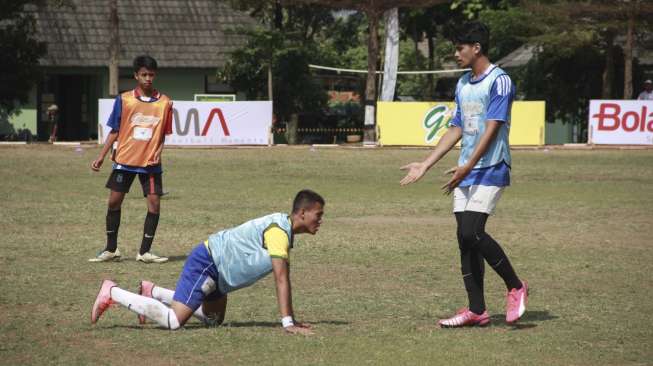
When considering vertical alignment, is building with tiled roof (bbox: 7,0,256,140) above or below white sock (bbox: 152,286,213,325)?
above

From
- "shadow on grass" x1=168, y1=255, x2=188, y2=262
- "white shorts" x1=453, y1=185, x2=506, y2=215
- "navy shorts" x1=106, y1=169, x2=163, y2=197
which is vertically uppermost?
"white shorts" x1=453, y1=185, x2=506, y2=215

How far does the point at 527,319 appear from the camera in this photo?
27.1 feet

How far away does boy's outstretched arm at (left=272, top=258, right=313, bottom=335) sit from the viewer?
7.21 metres

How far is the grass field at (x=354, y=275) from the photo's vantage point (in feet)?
23.2

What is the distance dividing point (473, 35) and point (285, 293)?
2211 millimetres

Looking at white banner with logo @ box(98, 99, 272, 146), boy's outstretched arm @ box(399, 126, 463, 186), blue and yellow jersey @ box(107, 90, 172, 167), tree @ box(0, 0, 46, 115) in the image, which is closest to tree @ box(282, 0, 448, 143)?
white banner with logo @ box(98, 99, 272, 146)

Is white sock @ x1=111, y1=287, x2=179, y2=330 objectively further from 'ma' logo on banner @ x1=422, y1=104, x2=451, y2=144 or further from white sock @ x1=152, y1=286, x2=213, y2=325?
'ma' logo on banner @ x1=422, y1=104, x2=451, y2=144

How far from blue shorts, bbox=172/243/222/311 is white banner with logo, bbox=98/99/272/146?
24044mm

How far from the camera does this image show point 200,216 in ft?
51.4

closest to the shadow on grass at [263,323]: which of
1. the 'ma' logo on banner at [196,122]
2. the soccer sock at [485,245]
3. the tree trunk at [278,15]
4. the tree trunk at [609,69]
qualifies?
the soccer sock at [485,245]

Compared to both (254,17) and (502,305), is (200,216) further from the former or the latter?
(254,17)

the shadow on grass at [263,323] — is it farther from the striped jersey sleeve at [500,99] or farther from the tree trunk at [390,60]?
the tree trunk at [390,60]

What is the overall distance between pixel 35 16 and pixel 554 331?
41.1 meters

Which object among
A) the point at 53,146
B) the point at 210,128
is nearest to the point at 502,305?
the point at 210,128
